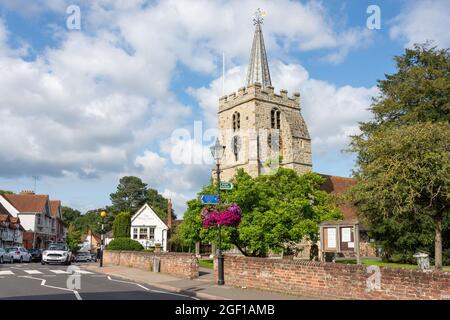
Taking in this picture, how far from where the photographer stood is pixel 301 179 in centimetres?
3478

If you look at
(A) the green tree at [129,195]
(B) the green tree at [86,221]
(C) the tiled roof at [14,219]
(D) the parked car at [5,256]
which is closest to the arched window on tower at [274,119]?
(D) the parked car at [5,256]

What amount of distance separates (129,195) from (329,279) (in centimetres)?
9365

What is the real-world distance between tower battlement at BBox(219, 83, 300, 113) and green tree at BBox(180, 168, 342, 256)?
19425mm

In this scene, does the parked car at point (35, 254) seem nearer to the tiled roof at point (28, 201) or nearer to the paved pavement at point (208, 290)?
the tiled roof at point (28, 201)

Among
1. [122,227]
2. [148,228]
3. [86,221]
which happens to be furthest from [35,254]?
[86,221]

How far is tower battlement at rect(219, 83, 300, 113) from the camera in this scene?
5266 centimetres

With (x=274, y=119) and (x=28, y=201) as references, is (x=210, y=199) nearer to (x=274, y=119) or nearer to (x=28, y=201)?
(x=274, y=119)

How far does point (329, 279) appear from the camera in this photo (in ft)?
43.3

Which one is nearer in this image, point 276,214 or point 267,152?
point 276,214

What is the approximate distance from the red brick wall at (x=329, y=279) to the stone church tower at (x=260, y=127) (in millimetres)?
33276

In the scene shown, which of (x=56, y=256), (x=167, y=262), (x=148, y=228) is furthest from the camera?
(x=148, y=228)

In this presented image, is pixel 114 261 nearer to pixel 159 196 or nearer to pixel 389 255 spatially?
pixel 389 255
